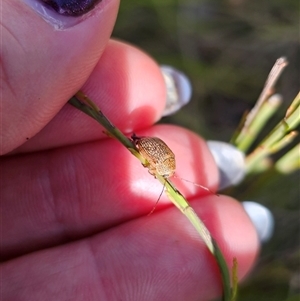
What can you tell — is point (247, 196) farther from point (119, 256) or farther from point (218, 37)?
point (218, 37)

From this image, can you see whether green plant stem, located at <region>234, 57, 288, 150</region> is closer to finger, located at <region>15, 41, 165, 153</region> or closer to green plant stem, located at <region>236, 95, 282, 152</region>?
green plant stem, located at <region>236, 95, 282, 152</region>

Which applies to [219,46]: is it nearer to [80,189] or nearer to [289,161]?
[289,161]

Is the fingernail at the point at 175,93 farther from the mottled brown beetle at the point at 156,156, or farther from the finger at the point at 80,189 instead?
the mottled brown beetle at the point at 156,156

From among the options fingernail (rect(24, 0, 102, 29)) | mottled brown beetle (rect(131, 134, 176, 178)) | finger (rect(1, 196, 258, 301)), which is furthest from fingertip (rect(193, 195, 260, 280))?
fingernail (rect(24, 0, 102, 29))

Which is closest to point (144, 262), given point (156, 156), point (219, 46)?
point (156, 156)

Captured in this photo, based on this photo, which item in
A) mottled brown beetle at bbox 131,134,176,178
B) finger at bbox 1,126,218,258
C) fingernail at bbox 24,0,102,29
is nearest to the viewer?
fingernail at bbox 24,0,102,29
